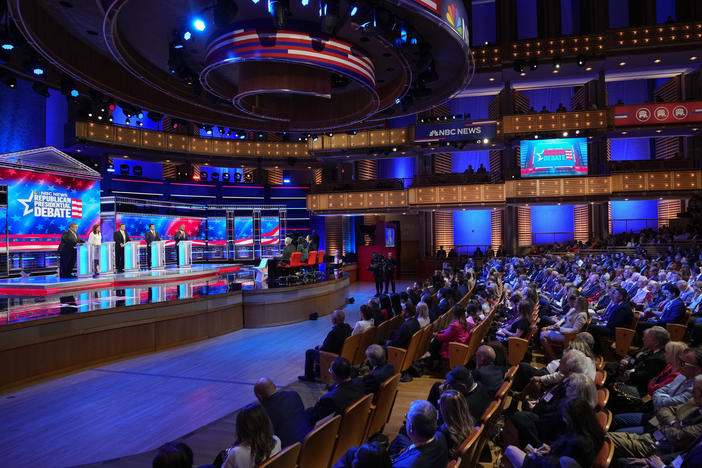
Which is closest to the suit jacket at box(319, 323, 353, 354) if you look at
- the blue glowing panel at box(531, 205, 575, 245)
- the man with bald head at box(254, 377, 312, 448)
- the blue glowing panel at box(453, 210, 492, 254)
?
the man with bald head at box(254, 377, 312, 448)

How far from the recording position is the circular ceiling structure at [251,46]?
21.4 ft

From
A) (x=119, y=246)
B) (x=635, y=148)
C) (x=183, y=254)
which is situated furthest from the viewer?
(x=635, y=148)

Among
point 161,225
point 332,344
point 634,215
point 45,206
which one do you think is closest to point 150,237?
point 45,206

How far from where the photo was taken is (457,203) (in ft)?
Answer: 58.3

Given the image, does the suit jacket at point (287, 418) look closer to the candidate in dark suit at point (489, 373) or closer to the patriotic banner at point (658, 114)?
the candidate in dark suit at point (489, 373)

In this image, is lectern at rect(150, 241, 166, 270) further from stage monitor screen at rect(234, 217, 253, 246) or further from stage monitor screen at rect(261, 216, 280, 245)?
stage monitor screen at rect(261, 216, 280, 245)

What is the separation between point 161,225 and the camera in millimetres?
17375

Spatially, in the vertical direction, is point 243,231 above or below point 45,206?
below

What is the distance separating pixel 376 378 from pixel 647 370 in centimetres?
230

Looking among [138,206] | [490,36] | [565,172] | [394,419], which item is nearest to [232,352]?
[394,419]

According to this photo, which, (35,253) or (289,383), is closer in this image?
(289,383)

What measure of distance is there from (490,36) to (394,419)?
780 inches

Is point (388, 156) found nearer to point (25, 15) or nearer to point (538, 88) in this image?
point (538, 88)

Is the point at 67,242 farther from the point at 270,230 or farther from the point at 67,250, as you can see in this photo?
the point at 270,230
